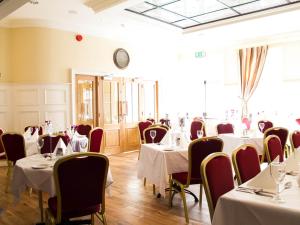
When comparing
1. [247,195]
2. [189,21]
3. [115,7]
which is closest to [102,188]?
[247,195]

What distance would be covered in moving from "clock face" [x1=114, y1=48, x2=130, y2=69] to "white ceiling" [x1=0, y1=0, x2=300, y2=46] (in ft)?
1.27

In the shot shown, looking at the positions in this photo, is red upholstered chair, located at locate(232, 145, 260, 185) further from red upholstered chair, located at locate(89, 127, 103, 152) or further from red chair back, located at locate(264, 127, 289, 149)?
red upholstered chair, located at locate(89, 127, 103, 152)

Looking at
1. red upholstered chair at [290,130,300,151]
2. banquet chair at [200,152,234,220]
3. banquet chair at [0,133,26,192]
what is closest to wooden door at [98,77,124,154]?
banquet chair at [0,133,26,192]

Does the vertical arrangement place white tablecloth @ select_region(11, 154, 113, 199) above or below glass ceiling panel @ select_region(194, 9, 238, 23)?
below

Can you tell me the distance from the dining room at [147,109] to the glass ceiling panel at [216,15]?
25 mm

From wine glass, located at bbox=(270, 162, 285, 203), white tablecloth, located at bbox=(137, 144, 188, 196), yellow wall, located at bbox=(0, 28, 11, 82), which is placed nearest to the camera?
wine glass, located at bbox=(270, 162, 285, 203)

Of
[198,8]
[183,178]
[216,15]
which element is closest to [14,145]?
[183,178]

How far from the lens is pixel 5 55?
7.25 metres

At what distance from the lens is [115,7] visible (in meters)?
5.88

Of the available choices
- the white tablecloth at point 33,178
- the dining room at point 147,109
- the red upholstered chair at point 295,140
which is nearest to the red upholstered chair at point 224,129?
the dining room at point 147,109

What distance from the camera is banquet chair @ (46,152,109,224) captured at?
2568 mm

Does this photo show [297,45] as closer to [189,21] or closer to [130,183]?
[189,21]

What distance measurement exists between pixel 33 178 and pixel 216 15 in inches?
226

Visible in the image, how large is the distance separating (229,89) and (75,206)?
7.39 meters
